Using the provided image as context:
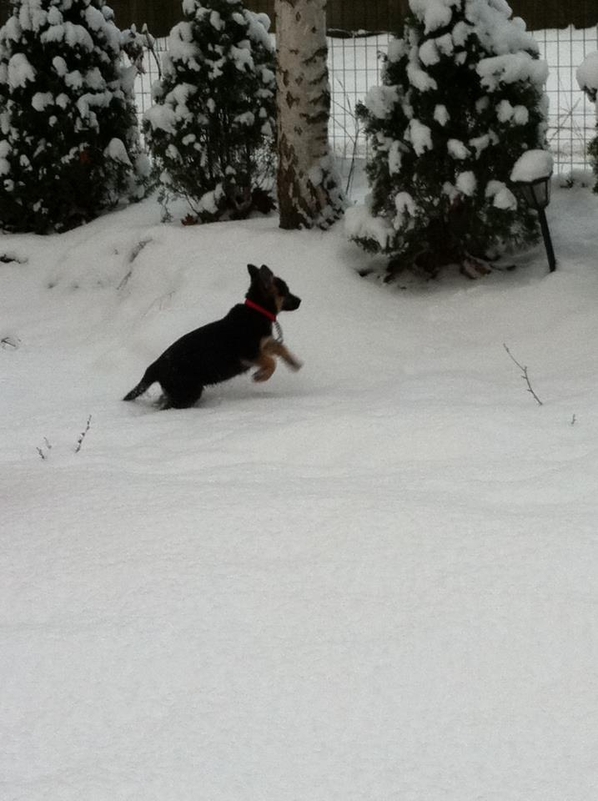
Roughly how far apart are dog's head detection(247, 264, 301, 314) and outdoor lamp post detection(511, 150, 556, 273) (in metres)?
1.71

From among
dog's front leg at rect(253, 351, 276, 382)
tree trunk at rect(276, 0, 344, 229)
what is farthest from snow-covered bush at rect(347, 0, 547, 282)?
dog's front leg at rect(253, 351, 276, 382)

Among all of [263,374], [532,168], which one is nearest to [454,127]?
[532,168]

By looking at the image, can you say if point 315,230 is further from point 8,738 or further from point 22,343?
point 8,738

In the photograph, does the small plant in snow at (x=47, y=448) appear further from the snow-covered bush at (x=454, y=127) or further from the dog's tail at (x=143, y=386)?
the snow-covered bush at (x=454, y=127)

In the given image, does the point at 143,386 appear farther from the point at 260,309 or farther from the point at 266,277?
the point at 266,277

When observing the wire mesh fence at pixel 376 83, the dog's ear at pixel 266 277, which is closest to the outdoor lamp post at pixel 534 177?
the dog's ear at pixel 266 277

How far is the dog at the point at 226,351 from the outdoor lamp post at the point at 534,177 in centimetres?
170

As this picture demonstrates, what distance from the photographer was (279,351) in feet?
17.4

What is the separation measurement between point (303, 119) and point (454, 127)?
50.4 inches

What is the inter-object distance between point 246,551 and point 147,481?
83 cm

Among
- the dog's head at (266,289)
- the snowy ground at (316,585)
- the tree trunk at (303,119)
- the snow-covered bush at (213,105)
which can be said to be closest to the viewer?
the snowy ground at (316,585)

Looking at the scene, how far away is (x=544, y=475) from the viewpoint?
337 cm

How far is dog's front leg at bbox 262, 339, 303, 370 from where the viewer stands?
525 centimetres

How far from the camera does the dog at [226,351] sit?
16.7ft
